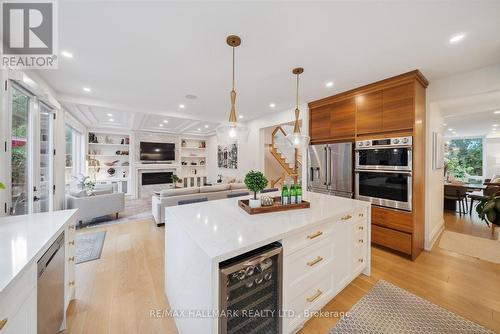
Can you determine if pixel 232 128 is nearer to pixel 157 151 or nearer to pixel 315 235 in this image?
pixel 315 235

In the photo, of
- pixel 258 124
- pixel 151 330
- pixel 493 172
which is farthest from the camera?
pixel 493 172

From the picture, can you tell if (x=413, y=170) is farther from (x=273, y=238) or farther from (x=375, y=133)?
(x=273, y=238)

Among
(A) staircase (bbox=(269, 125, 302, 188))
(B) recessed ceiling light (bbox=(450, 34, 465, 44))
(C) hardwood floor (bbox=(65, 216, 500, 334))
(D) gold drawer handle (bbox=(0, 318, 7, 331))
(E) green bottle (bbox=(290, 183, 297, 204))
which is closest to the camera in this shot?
(D) gold drawer handle (bbox=(0, 318, 7, 331))

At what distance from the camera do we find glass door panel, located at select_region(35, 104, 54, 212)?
3.01 m

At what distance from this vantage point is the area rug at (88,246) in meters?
2.71

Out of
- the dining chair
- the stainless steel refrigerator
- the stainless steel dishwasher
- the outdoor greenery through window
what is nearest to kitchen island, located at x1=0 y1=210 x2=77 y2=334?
the stainless steel dishwasher

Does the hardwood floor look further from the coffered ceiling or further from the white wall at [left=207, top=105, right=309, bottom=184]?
the coffered ceiling

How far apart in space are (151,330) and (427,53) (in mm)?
4057

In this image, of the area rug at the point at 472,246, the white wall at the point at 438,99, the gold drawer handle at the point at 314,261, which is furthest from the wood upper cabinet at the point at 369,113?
the gold drawer handle at the point at 314,261

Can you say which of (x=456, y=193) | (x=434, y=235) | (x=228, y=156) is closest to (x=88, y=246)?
(x=228, y=156)

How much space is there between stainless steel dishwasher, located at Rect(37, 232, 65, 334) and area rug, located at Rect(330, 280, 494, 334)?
208 centimetres

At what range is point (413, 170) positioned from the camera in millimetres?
2656

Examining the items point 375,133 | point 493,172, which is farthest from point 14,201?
point 493,172

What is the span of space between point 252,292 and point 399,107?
127 inches
